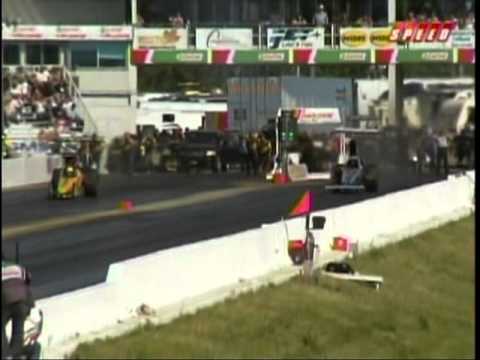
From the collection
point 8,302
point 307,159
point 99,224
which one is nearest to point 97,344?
point 8,302

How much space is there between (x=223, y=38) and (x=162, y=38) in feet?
4.19

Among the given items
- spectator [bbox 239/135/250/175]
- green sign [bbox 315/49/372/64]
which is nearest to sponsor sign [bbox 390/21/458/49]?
green sign [bbox 315/49/372/64]

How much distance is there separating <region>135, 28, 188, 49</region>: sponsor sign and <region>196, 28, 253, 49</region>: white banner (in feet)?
1.25

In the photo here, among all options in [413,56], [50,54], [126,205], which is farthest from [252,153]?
[50,54]

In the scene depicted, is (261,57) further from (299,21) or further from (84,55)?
(84,55)

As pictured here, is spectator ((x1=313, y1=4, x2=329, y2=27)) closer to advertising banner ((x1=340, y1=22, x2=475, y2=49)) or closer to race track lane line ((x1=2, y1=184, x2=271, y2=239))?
advertising banner ((x1=340, y1=22, x2=475, y2=49))

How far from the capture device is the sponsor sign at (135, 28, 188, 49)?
88.0 feet

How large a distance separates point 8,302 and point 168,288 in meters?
6.63

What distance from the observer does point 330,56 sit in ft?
117

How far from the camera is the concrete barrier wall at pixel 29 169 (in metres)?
33.1

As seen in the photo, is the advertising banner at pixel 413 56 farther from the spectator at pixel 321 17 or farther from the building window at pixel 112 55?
the building window at pixel 112 55

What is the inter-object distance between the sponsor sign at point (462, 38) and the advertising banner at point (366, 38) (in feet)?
12.1

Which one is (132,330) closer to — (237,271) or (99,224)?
(237,271)

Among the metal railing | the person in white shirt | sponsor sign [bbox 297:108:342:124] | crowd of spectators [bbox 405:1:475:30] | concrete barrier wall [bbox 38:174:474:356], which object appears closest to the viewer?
concrete barrier wall [bbox 38:174:474:356]
